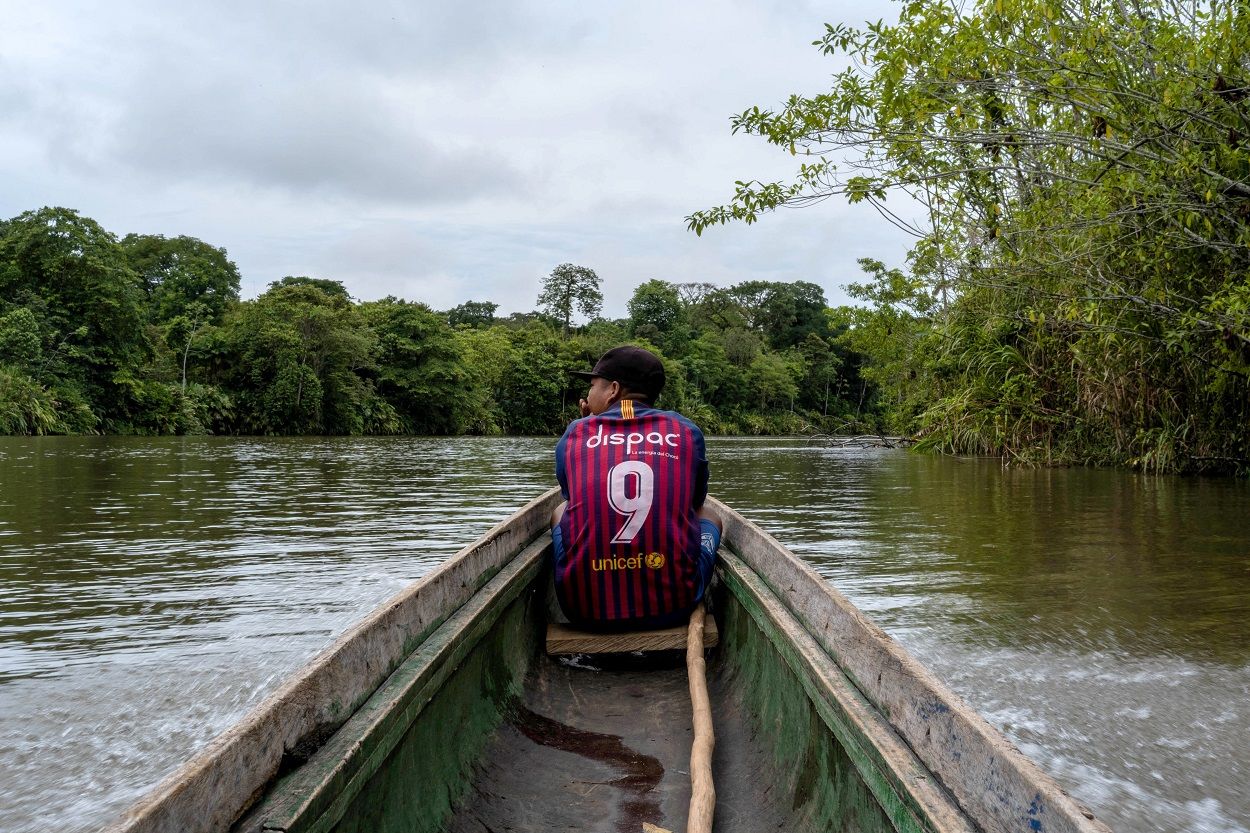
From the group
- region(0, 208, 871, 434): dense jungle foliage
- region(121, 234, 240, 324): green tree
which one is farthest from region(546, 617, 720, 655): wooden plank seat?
region(121, 234, 240, 324): green tree

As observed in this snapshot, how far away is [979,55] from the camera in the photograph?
707 centimetres

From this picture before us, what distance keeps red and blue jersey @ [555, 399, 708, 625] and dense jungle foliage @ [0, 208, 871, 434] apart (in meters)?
22.9

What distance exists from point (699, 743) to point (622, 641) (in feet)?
3.66

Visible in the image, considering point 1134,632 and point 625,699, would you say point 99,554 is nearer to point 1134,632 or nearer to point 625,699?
point 625,699

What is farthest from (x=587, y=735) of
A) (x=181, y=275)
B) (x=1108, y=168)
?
(x=181, y=275)

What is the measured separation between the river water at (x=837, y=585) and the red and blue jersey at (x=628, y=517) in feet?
4.32

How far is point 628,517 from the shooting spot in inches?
132

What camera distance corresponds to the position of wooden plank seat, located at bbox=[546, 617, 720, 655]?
344 centimetres

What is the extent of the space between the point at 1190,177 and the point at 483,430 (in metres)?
45.2

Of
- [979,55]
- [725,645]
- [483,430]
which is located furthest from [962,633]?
[483,430]

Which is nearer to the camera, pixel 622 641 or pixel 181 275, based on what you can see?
pixel 622 641

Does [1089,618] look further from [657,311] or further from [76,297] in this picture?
[657,311]

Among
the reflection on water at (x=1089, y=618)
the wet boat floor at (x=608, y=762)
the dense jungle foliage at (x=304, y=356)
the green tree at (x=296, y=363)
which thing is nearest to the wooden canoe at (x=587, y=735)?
the wet boat floor at (x=608, y=762)

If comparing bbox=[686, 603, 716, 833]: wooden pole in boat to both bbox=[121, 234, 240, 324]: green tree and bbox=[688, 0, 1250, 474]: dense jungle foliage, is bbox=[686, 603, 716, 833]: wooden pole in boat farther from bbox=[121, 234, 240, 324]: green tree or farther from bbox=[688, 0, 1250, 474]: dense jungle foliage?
bbox=[121, 234, 240, 324]: green tree
